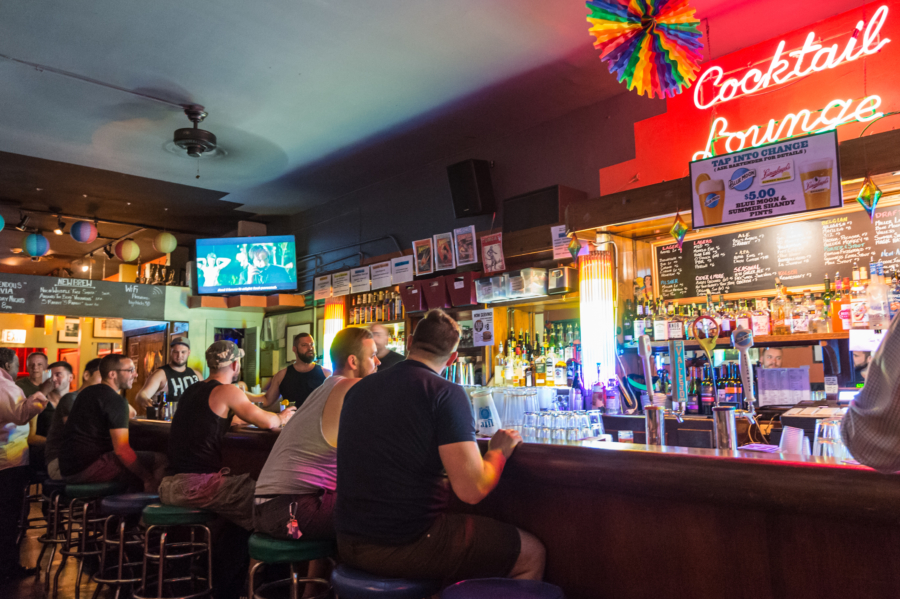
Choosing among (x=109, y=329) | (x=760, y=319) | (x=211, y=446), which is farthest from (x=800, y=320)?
(x=109, y=329)

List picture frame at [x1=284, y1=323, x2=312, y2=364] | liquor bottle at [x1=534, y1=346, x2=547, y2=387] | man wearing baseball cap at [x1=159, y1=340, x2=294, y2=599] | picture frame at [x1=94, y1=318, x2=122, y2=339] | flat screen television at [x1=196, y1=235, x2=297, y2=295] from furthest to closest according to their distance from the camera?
picture frame at [x1=94, y1=318, x2=122, y2=339] < picture frame at [x1=284, y1=323, x2=312, y2=364] < flat screen television at [x1=196, y1=235, x2=297, y2=295] < liquor bottle at [x1=534, y1=346, x2=547, y2=387] < man wearing baseball cap at [x1=159, y1=340, x2=294, y2=599]

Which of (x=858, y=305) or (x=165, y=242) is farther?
(x=165, y=242)

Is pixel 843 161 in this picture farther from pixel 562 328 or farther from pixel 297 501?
pixel 297 501

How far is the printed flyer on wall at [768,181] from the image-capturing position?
10.7 ft

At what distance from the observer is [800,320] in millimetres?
3945

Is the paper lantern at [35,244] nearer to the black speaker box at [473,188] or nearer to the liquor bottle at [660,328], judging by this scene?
the black speaker box at [473,188]

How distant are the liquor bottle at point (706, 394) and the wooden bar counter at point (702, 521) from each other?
2.15 meters

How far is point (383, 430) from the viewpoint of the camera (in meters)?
2.03

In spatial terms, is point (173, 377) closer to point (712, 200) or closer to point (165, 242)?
point (165, 242)

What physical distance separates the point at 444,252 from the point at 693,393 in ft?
7.98

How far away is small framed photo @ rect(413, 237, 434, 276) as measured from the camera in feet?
19.1

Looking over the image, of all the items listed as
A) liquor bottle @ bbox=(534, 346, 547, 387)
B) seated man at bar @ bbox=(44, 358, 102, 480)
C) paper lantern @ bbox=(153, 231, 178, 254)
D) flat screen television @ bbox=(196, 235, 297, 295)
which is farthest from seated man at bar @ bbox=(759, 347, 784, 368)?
paper lantern @ bbox=(153, 231, 178, 254)

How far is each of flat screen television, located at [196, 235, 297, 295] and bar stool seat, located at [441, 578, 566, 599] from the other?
6215 mm

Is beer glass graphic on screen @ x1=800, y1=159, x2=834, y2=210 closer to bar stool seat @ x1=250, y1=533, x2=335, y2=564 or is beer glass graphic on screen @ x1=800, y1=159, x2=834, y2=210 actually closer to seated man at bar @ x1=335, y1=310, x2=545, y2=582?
seated man at bar @ x1=335, y1=310, x2=545, y2=582
